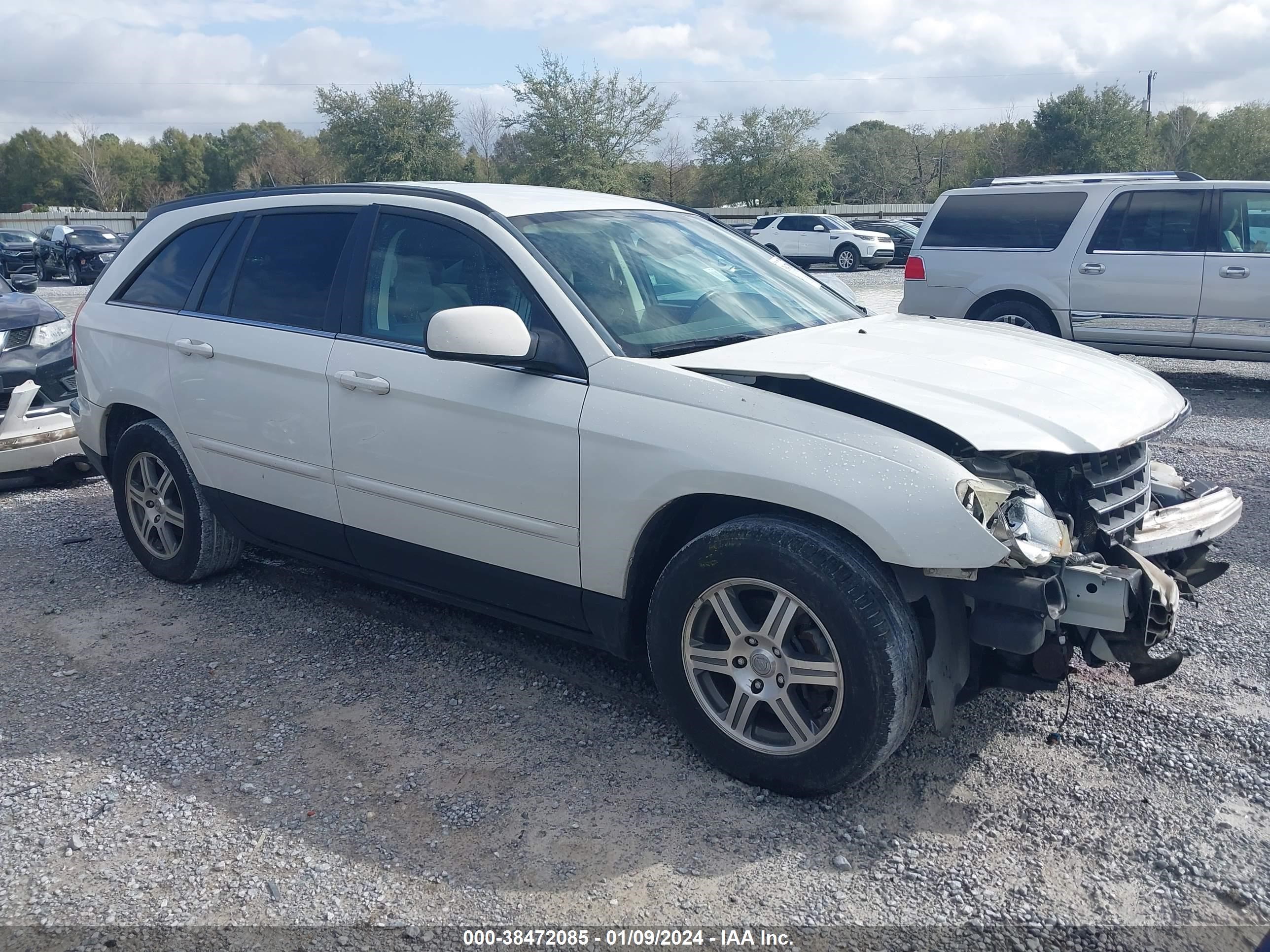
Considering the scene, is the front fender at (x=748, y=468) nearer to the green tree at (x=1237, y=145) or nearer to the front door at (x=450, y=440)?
the front door at (x=450, y=440)

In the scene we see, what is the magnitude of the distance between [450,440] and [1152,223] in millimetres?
8384

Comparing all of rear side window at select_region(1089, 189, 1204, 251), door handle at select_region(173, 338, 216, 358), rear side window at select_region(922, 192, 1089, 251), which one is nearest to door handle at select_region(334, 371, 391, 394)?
door handle at select_region(173, 338, 216, 358)

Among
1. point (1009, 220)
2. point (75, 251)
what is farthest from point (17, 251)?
point (1009, 220)

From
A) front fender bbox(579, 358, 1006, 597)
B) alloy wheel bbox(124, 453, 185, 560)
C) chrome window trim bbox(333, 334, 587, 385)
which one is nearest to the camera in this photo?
front fender bbox(579, 358, 1006, 597)

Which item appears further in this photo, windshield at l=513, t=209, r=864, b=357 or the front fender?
windshield at l=513, t=209, r=864, b=357

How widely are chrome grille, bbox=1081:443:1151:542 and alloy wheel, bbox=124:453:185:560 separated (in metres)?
3.97

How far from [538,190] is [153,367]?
2010 mm

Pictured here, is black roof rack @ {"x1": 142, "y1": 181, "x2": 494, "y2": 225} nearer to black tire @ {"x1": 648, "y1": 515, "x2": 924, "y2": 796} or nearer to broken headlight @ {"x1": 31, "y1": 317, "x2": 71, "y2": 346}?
black tire @ {"x1": 648, "y1": 515, "x2": 924, "y2": 796}

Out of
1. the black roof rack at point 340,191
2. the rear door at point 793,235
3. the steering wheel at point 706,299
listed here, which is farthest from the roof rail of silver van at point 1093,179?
the rear door at point 793,235

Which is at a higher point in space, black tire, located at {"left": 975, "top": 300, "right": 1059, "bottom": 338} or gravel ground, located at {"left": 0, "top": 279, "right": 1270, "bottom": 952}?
black tire, located at {"left": 975, "top": 300, "right": 1059, "bottom": 338}

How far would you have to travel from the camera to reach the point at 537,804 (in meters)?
3.21

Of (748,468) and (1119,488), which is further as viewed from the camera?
(1119,488)

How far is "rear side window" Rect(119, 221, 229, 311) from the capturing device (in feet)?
16.0

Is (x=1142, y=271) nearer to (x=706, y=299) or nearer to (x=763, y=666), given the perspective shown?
(x=706, y=299)
